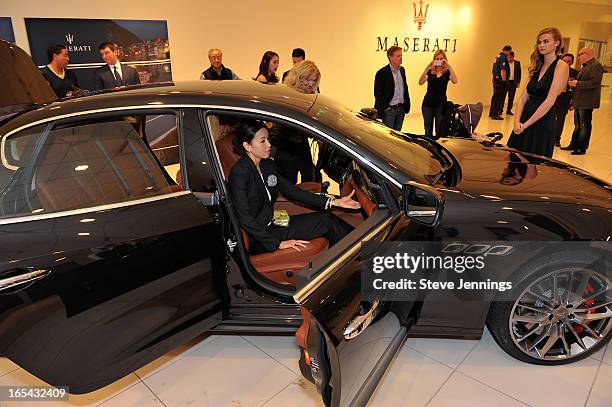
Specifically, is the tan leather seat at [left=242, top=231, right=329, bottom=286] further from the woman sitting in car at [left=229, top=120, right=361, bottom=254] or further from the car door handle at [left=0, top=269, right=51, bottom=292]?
the car door handle at [left=0, top=269, right=51, bottom=292]

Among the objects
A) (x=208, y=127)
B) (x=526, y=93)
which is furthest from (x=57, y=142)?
(x=526, y=93)

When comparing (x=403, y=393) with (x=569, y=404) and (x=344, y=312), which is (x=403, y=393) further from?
(x=344, y=312)

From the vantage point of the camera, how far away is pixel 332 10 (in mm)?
7980

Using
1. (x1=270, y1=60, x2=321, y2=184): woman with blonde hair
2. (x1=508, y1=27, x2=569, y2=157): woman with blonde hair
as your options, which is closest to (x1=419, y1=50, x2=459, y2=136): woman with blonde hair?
(x1=508, y1=27, x2=569, y2=157): woman with blonde hair

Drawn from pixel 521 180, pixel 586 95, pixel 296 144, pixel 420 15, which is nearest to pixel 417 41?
pixel 420 15

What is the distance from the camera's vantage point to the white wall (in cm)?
596

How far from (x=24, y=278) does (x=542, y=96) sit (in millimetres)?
3582

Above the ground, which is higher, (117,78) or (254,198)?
(117,78)

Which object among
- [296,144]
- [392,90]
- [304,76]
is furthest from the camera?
[392,90]

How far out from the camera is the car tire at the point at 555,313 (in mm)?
1751

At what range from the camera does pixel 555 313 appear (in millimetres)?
1867

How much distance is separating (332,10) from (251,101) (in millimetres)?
7059

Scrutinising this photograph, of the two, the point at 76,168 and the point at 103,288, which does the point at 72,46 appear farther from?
the point at 103,288

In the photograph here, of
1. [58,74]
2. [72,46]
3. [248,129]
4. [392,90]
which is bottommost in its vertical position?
[248,129]
